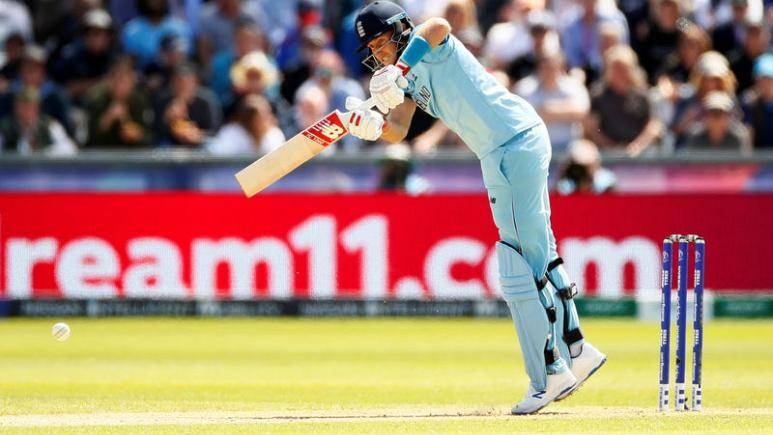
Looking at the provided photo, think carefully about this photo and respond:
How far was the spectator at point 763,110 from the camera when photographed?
1450cm

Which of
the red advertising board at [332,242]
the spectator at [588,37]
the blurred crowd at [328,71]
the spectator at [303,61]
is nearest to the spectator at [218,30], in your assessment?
the blurred crowd at [328,71]

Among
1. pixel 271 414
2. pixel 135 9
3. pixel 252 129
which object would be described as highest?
pixel 135 9

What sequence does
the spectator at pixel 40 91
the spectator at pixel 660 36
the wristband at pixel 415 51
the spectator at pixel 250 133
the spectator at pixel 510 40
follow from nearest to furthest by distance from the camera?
1. the wristband at pixel 415 51
2. the spectator at pixel 250 133
3. the spectator at pixel 40 91
4. the spectator at pixel 510 40
5. the spectator at pixel 660 36

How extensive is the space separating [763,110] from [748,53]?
3.30 ft

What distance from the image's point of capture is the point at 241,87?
49.6 ft

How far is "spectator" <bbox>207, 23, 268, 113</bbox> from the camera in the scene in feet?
51.0

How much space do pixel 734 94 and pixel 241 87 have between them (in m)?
4.67

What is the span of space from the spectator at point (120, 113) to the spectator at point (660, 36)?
16.0 feet

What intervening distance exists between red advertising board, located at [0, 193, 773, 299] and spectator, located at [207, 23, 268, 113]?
2108 mm

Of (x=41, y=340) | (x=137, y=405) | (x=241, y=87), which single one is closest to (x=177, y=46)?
(x=241, y=87)

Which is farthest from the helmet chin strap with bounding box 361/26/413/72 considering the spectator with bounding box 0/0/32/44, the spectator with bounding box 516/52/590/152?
the spectator with bounding box 0/0/32/44

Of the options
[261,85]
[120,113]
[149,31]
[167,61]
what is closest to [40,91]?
[120,113]

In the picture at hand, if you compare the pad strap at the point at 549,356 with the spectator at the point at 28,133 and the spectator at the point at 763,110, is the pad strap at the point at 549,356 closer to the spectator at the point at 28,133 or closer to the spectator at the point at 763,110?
the spectator at the point at 763,110

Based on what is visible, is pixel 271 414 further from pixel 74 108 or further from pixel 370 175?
pixel 74 108
